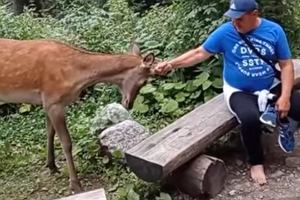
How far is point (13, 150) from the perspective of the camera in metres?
7.14

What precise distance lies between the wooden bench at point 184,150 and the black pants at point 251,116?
0.54 ft

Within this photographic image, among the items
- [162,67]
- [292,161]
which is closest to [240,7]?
[162,67]

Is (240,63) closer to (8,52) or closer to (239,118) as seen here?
(239,118)

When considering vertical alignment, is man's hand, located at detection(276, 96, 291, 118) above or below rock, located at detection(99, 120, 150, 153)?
above

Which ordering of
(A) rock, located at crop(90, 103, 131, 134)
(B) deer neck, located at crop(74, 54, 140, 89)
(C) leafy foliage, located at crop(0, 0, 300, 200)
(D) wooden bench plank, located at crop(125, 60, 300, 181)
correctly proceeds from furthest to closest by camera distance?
(A) rock, located at crop(90, 103, 131, 134) → (C) leafy foliage, located at crop(0, 0, 300, 200) → (B) deer neck, located at crop(74, 54, 140, 89) → (D) wooden bench plank, located at crop(125, 60, 300, 181)

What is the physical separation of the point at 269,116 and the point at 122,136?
58.9 inches

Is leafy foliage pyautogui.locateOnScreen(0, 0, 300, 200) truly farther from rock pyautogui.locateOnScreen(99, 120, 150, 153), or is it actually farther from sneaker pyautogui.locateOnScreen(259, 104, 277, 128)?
sneaker pyautogui.locateOnScreen(259, 104, 277, 128)

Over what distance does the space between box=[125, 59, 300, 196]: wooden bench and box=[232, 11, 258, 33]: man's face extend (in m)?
0.76

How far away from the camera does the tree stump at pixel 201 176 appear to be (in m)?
5.32

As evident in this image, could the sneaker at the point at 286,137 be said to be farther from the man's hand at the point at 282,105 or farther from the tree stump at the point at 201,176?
the tree stump at the point at 201,176

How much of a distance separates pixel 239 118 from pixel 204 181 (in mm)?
656

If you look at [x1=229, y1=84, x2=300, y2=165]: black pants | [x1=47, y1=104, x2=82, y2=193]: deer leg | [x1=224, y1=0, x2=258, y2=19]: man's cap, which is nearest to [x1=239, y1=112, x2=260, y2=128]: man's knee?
[x1=229, y1=84, x2=300, y2=165]: black pants

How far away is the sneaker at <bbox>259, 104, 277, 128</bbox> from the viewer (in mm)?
5480

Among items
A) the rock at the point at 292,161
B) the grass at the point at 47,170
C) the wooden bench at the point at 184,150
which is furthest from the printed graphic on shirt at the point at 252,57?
the grass at the point at 47,170
